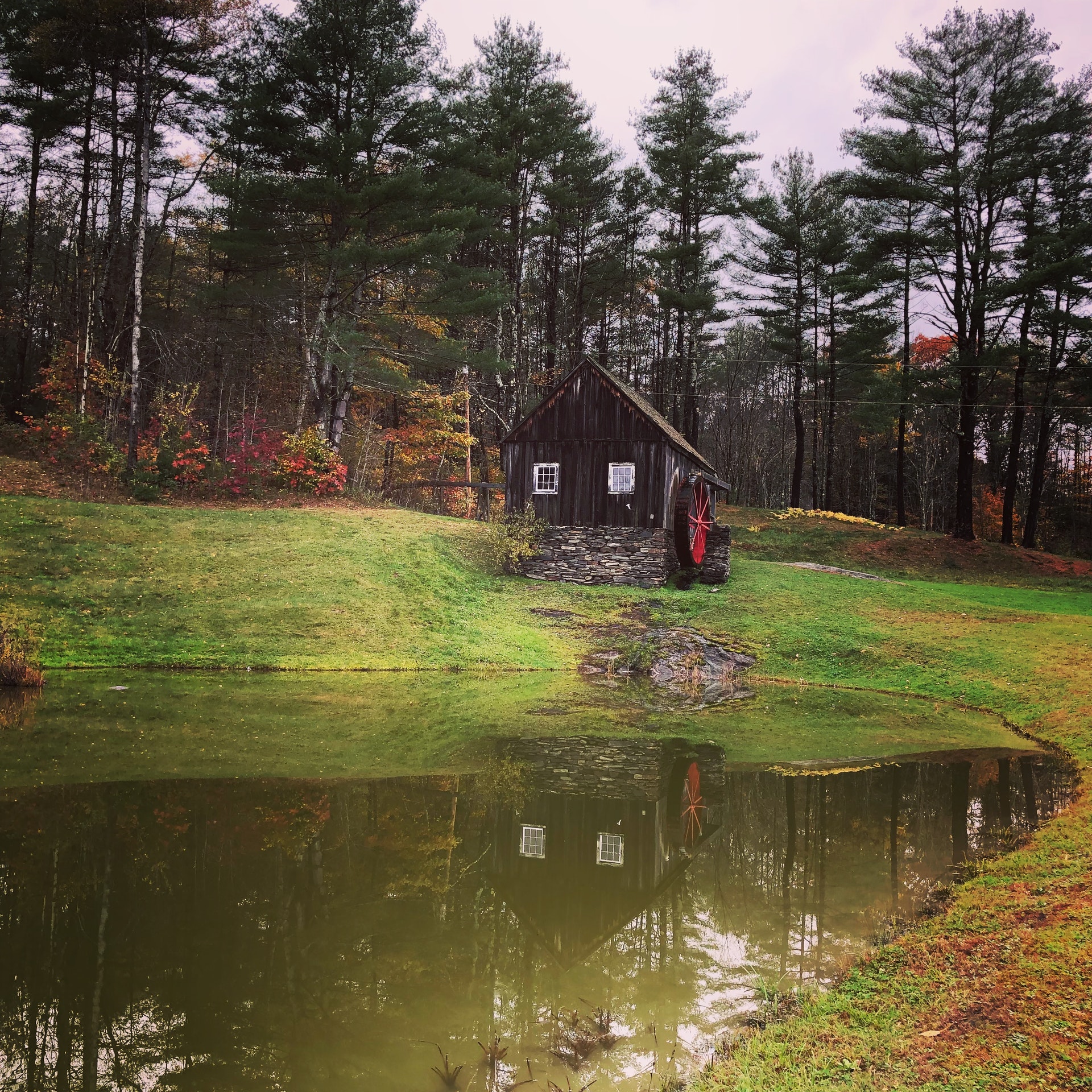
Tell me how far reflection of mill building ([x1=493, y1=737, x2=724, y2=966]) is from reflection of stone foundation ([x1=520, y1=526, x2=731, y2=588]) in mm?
12445

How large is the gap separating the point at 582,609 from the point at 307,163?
66.0 ft

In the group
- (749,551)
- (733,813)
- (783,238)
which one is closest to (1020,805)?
(733,813)

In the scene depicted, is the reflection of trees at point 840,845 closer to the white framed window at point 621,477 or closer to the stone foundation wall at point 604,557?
the stone foundation wall at point 604,557

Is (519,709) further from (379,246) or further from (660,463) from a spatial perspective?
(379,246)

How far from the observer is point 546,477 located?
2330cm

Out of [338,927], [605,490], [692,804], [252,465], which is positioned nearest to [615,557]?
[605,490]

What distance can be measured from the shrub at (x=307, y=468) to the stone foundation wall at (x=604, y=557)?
328 inches

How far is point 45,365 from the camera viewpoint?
28391mm

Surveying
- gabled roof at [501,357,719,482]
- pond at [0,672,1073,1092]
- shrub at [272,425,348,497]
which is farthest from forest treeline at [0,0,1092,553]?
pond at [0,672,1073,1092]

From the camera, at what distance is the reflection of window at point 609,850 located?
19.6 feet

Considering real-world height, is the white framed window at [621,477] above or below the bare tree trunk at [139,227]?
below

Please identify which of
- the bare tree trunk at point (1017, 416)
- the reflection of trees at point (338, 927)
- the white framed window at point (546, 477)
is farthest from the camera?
the bare tree trunk at point (1017, 416)

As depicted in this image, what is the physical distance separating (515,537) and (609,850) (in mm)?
16802

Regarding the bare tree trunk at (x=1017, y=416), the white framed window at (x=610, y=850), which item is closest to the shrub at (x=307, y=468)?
the white framed window at (x=610, y=850)
